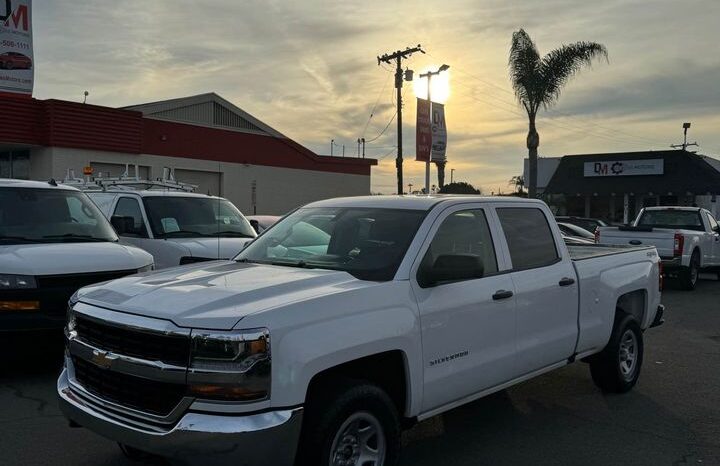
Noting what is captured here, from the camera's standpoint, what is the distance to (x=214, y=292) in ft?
11.7

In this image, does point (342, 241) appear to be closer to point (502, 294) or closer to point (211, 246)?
point (502, 294)

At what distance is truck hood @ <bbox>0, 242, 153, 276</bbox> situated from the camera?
5.96 meters

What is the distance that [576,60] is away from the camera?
23.6 metres

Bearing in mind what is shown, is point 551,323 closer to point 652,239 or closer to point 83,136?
point 652,239

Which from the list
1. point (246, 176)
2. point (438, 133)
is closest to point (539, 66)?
point (438, 133)

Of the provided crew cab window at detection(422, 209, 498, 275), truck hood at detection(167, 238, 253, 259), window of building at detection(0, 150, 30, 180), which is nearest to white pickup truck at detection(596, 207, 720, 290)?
truck hood at detection(167, 238, 253, 259)

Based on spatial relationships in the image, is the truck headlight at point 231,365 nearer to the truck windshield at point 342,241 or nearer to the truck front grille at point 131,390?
the truck front grille at point 131,390

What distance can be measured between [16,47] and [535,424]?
12712 millimetres

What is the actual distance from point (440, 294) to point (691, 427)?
2.78 m

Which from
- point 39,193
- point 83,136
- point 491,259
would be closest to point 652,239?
point 491,259

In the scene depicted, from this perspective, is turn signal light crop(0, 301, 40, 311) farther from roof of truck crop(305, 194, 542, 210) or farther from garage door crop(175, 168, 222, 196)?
garage door crop(175, 168, 222, 196)

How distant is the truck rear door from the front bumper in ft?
7.22

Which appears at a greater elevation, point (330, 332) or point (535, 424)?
point (330, 332)

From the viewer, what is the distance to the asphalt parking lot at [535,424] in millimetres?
4539
